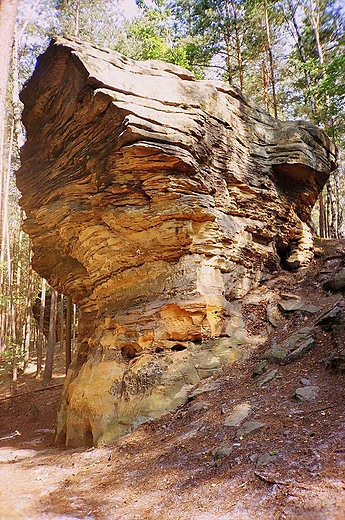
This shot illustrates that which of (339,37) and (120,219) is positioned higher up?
(339,37)

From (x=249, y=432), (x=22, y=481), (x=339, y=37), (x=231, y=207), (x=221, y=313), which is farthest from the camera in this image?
(x=339, y=37)

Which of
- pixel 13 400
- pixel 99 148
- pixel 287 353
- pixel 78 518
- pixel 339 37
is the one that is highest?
pixel 339 37

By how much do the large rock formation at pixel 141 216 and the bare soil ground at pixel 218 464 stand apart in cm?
88

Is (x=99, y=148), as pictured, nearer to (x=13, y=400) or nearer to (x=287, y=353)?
(x=287, y=353)

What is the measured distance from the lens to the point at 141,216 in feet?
29.1

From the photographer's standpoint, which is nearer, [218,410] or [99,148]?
[218,410]

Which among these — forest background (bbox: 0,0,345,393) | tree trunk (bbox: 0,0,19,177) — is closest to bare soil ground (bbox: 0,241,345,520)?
tree trunk (bbox: 0,0,19,177)

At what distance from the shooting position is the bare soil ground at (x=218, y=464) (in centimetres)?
335

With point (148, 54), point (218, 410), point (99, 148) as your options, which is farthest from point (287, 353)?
point (148, 54)

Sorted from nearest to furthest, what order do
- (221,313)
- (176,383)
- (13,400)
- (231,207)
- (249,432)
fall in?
(249,432)
(176,383)
(221,313)
(231,207)
(13,400)

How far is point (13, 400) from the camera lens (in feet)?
51.2

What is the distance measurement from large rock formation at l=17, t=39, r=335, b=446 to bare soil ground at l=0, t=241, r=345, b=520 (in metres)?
0.88

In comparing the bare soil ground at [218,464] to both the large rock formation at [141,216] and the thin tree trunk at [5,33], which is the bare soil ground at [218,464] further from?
the thin tree trunk at [5,33]

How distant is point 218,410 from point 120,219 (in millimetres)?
5249
